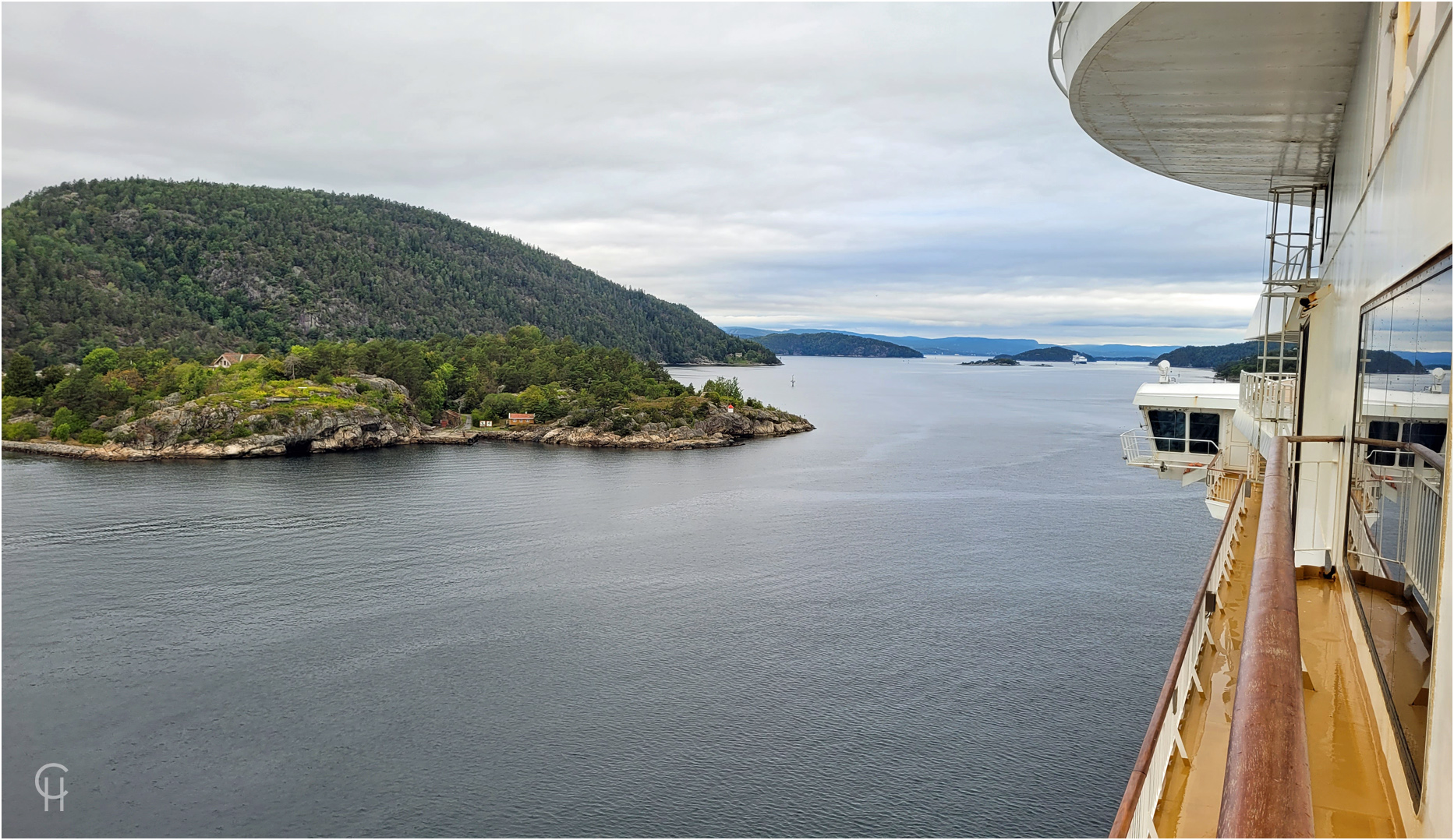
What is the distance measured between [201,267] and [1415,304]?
11592 centimetres

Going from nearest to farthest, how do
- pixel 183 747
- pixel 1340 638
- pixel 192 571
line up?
pixel 1340 638 → pixel 183 747 → pixel 192 571

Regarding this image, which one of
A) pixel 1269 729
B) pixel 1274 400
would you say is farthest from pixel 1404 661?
pixel 1274 400

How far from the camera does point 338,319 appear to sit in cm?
10225

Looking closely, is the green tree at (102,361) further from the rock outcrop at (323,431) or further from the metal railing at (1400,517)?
the metal railing at (1400,517)

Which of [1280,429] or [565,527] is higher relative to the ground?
[1280,429]

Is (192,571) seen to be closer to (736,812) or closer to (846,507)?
(736,812)

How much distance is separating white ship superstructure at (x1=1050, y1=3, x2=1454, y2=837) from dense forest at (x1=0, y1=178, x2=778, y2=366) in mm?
83864

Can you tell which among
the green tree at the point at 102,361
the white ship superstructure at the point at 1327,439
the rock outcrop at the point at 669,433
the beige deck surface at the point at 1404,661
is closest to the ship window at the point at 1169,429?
the white ship superstructure at the point at 1327,439

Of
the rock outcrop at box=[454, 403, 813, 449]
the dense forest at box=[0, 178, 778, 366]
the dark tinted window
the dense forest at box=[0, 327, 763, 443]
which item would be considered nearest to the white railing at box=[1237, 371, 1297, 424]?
the dark tinted window

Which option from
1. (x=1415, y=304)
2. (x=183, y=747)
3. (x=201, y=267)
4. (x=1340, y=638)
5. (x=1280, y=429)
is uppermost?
(x=201, y=267)

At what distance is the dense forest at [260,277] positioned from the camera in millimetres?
81500

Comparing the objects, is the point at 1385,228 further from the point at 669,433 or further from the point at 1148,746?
the point at 669,433

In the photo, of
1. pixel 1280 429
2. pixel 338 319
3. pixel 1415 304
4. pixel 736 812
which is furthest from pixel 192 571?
pixel 338 319

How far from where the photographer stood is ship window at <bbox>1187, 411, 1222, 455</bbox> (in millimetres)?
14578
